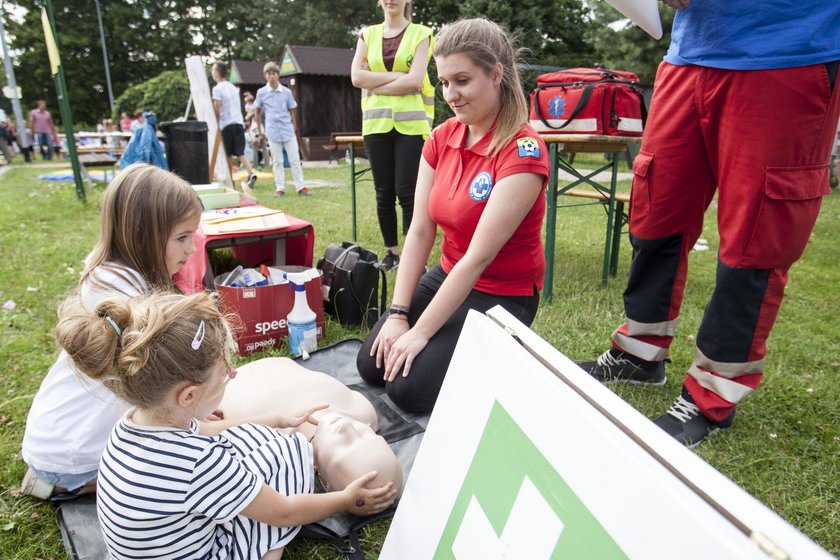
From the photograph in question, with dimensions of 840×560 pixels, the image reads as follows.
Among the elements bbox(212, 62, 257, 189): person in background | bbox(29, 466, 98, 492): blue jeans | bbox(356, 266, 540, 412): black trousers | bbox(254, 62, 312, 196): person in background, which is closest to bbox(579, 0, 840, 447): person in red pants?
bbox(356, 266, 540, 412): black trousers

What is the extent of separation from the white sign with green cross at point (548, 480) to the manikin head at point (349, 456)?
45cm

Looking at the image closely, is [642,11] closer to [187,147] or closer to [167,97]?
[187,147]

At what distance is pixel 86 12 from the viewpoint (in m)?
34.2

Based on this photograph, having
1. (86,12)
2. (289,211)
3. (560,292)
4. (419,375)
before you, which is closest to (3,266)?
(289,211)

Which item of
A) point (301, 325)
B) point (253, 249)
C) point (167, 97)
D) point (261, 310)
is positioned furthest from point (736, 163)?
point (167, 97)

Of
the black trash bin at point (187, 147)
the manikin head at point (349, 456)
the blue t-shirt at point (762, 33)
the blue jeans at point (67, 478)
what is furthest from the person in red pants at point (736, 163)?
the black trash bin at point (187, 147)

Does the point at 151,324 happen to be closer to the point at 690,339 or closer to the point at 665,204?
the point at 665,204

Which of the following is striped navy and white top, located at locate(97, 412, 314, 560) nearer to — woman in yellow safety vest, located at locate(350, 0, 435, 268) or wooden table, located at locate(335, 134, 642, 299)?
wooden table, located at locate(335, 134, 642, 299)

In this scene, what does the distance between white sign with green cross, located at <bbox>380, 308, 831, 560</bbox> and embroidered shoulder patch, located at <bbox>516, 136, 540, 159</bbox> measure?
40.8 inches

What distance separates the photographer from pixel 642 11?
1.86 m

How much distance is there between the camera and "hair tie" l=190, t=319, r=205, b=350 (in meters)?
1.17

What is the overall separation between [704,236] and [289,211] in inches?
185

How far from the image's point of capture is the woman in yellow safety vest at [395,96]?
3.61m

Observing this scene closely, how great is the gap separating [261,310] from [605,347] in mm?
1807
